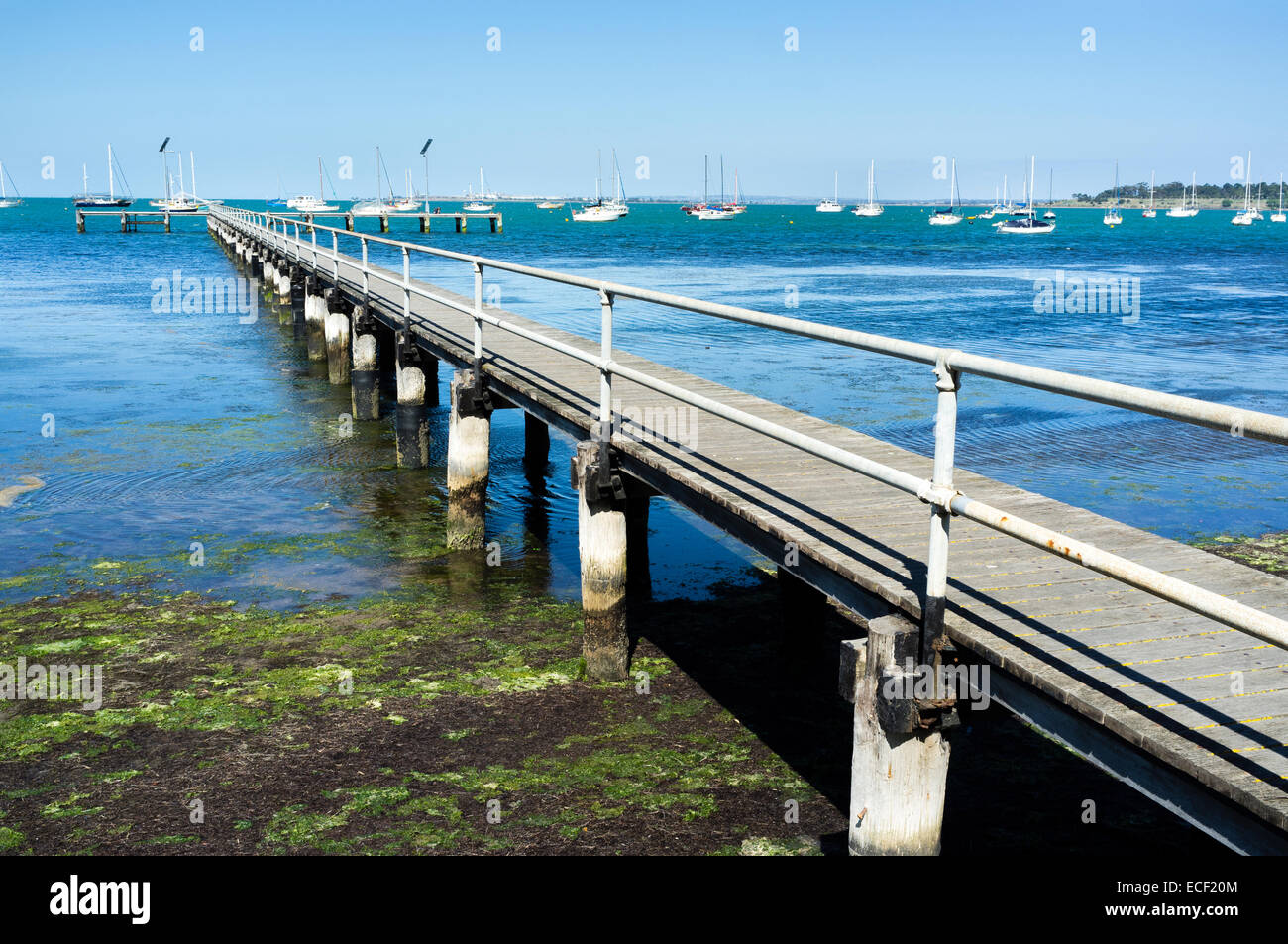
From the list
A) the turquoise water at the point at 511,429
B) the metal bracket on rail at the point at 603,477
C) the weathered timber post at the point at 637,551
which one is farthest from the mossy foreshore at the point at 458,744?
the metal bracket on rail at the point at 603,477

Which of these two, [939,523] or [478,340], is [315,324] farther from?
[939,523]

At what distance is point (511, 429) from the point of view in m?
17.2

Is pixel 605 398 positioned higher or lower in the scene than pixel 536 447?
higher

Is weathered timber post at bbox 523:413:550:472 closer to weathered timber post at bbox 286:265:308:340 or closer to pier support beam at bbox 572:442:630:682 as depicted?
pier support beam at bbox 572:442:630:682

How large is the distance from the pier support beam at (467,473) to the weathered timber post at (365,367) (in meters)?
5.17

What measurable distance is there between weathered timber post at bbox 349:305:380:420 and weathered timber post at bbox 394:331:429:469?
220 centimetres

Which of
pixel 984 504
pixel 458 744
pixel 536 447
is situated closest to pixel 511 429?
pixel 536 447

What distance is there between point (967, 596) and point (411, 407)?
9.85m

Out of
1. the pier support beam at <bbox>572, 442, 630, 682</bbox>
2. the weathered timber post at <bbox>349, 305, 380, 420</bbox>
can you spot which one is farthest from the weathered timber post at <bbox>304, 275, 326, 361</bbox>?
the pier support beam at <bbox>572, 442, 630, 682</bbox>

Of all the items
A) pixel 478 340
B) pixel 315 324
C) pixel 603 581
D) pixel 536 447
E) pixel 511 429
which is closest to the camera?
pixel 603 581

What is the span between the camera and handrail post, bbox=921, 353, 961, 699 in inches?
142
